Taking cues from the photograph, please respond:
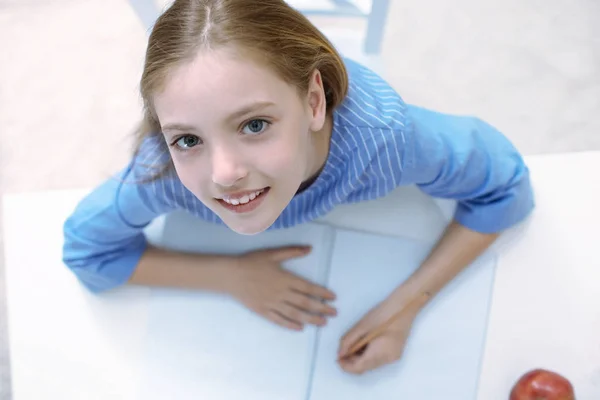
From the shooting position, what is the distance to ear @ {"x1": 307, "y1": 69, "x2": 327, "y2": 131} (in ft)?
1.82

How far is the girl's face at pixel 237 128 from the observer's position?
481mm

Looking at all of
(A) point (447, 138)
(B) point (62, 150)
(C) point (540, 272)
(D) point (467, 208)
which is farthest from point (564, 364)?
(B) point (62, 150)

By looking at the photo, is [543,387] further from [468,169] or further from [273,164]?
[273,164]

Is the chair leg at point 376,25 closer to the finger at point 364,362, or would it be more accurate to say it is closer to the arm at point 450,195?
the arm at point 450,195

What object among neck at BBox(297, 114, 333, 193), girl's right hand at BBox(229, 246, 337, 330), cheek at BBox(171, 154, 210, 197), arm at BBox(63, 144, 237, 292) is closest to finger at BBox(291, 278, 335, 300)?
girl's right hand at BBox(229, 246, 337, 330)

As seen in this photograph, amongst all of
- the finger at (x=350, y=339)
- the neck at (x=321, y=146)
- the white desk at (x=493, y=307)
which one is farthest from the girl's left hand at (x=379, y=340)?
the neck at (x=321, y=146)

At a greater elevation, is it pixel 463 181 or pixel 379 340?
pixel 463 181

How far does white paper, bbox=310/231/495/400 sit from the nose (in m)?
0.37

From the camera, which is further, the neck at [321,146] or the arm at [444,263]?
the arm at [444,263]

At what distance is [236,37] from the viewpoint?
487 mm

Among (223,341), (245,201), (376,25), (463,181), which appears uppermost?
(376,25)

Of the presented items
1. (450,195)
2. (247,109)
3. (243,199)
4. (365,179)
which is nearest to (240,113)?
(247,109)

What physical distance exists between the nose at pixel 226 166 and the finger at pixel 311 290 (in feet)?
1.17

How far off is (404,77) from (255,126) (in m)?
0.58
